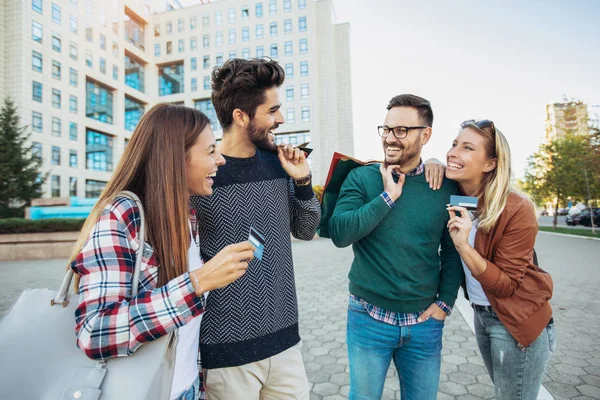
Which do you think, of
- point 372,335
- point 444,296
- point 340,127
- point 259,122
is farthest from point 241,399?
point 340,127

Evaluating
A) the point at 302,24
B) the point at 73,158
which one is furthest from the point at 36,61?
the point at 302,24

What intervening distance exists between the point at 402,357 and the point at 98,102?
2047 inches

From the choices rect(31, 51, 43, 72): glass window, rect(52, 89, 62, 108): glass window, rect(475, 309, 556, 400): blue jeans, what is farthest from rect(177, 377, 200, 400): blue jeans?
rect(52, 89, 62, 108): glass window

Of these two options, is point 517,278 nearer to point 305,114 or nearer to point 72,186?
point 72,186

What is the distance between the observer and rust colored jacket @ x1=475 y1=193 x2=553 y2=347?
1.91 meters

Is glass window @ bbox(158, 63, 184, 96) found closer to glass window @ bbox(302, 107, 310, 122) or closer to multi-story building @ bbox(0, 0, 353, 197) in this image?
multi-story building @ bbox(0, 0, 353, 197)

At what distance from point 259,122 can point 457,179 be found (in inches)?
49.4

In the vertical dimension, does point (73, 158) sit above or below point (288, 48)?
below

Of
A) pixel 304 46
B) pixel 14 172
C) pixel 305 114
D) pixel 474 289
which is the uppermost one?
pixel 304 46

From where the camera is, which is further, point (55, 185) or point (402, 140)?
point (55, 185)

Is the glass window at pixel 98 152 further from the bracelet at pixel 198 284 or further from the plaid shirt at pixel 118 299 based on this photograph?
the bracelet at pixel 198 284

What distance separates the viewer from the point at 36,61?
3703 centimetres

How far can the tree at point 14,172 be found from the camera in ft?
91.7

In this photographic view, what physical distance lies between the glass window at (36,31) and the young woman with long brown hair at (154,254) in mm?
47309
